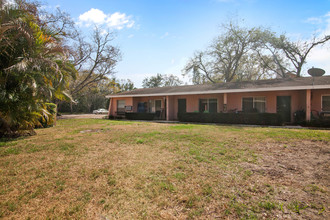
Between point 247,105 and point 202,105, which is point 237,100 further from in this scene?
point 202,105

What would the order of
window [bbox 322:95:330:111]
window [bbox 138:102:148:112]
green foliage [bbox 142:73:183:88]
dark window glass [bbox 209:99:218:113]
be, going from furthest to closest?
green foliage [bbox 142:73:183:88], window [bbox 138:102:148:112], dark window glass [bbox 209:99:218:113], window [bbox 322:95:330:111]

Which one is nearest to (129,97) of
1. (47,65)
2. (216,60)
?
(47,65)

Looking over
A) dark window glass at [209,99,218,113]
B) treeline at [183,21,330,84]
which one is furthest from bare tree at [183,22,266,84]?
dark window glass at [209,99,218,113]

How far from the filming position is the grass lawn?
2164mm

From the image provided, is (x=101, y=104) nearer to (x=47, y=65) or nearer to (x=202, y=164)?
(x=47, y=65)

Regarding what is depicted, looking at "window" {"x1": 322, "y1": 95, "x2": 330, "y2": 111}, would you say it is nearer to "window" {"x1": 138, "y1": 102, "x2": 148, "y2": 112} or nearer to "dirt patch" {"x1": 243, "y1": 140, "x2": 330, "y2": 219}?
"dirt patch" {"x1": 243, "y1": 140, "x2": 330, "y2": 219}

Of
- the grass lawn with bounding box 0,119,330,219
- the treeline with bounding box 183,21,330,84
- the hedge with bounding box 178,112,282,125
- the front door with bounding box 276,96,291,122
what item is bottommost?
the grass lawn with bounding box 0,119,330,219

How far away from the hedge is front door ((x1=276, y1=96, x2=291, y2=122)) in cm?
236

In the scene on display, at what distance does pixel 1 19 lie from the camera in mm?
5262

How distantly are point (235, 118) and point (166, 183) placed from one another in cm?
972

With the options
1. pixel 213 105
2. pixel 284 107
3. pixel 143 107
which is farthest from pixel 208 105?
pixel 143 107

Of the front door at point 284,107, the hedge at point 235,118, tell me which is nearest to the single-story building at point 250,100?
the front door at point 284,107

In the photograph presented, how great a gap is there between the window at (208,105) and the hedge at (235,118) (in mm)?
2410

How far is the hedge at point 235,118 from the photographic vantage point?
405 inches
